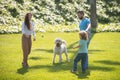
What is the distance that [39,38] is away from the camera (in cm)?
2605

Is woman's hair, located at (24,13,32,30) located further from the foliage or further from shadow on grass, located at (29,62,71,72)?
the foliage

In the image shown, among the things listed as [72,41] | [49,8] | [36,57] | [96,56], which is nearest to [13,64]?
[36,57]

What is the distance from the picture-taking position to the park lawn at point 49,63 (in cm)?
1306

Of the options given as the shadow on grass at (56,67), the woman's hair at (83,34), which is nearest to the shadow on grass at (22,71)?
the shadow on grass at (56,67)

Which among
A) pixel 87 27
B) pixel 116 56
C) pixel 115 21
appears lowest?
pixel 115 21

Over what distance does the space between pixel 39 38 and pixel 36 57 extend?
840cm

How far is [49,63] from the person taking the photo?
15.9m

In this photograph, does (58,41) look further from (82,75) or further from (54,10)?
(54,10)

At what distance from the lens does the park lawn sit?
42.9 ft

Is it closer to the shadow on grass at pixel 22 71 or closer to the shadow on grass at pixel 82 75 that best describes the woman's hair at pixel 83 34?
the shadow on grass at pixel 82 75

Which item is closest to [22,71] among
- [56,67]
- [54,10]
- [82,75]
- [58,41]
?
[56,67]

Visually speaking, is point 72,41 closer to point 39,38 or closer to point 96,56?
point 39,38

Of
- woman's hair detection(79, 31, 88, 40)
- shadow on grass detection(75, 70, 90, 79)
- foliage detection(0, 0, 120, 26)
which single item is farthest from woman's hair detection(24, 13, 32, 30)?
foliage detection(0, 0, 120, 26)

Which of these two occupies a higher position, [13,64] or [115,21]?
[13,64]
